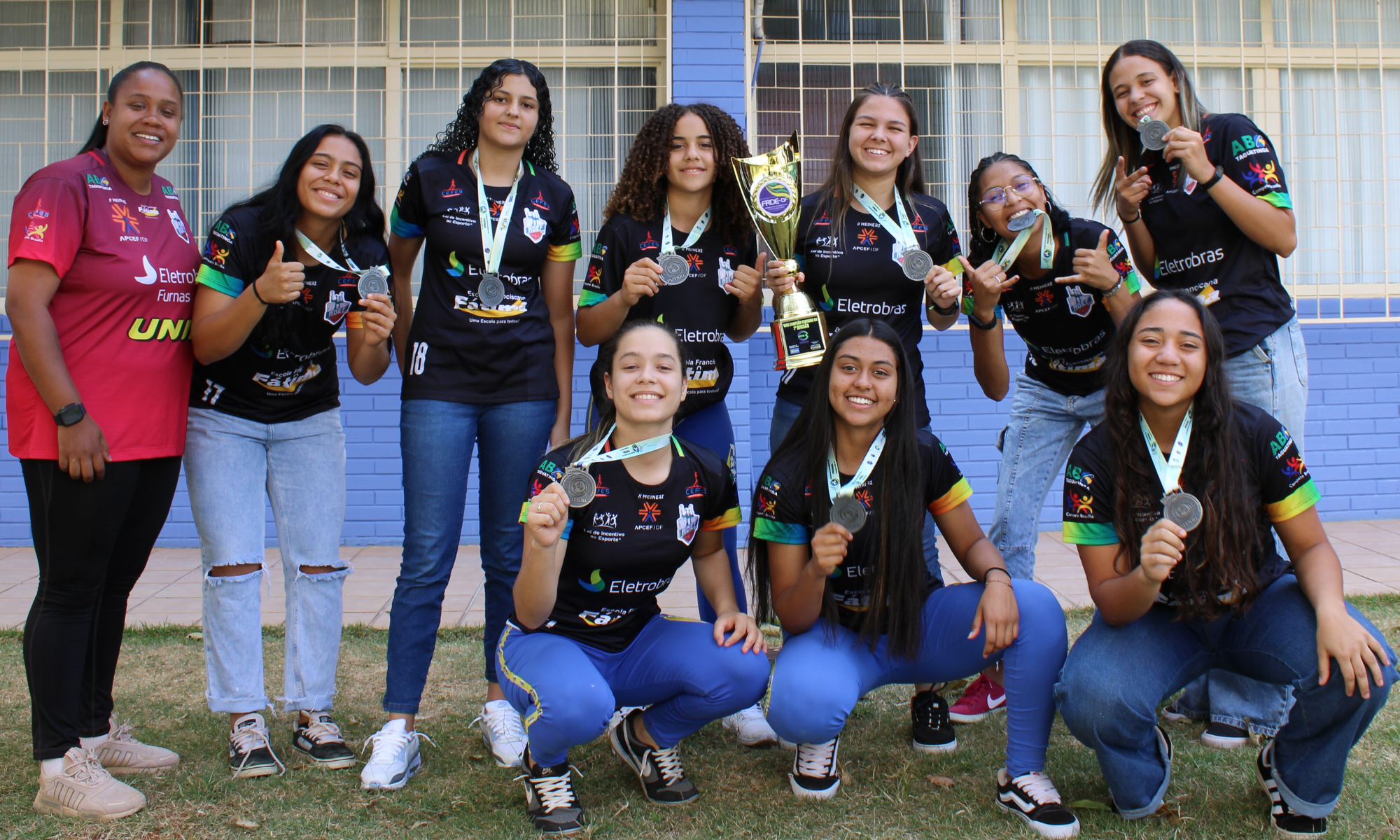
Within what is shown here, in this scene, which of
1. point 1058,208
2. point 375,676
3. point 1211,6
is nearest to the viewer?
point 1058,208

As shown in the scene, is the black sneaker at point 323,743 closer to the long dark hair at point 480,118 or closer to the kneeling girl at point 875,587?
the kneeling girl at point 875,587

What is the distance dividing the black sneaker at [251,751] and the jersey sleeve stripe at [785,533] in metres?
1.59

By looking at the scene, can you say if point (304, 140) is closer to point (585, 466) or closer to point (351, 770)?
point (585, 466)

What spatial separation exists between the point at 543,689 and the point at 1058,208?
2.34 m

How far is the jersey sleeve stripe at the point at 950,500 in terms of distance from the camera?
9.76 ft

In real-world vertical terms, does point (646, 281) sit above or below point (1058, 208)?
below

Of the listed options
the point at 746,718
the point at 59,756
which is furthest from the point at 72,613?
the point at 746,718

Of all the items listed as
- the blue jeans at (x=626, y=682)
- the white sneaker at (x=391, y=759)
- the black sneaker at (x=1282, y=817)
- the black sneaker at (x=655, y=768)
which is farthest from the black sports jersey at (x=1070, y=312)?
the white sneaker at (x=391, y=759)

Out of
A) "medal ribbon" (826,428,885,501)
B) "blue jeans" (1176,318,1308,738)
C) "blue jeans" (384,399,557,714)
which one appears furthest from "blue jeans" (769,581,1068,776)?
"blue jeans" (384,399,557,714)

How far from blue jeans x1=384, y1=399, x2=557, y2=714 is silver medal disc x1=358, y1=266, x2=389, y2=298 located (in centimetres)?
37

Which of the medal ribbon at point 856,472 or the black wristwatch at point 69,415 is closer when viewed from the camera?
the black wristwatch at point 69,415

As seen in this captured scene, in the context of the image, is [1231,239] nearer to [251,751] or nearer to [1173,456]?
[1173,456]

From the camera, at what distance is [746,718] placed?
3.29 meters

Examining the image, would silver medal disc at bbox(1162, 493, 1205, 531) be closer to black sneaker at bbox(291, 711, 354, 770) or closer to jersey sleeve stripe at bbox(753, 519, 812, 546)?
jersey sleeve stripe at bbox(753, 519, 812, 546)
